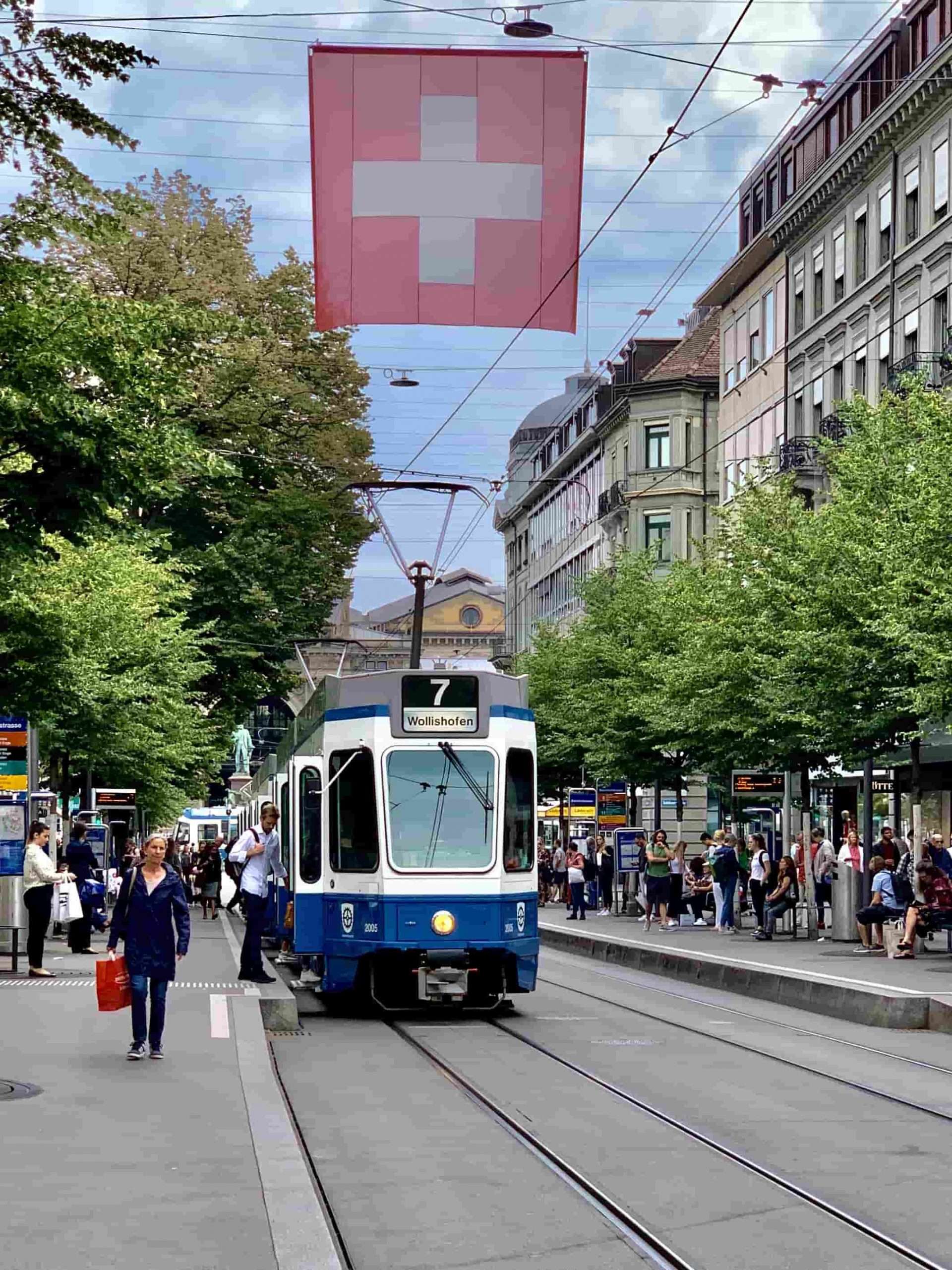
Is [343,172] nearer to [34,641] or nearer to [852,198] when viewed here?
[34,641]

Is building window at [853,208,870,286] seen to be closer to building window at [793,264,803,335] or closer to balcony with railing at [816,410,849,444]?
balcony with railing at [816,410,849,444]

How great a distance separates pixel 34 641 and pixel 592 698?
63.6 feet

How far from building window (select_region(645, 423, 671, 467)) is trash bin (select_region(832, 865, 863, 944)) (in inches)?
1908

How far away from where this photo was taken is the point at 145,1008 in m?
14.2

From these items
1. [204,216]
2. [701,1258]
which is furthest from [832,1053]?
[204,216]

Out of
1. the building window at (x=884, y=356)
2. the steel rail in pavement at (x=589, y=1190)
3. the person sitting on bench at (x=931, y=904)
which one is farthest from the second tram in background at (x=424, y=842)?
the building window at (x=884, y=356)

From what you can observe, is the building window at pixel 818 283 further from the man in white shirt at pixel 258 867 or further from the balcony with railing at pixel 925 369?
the man in white shirt at pixel 258 867

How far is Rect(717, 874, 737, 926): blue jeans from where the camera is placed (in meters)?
36.1

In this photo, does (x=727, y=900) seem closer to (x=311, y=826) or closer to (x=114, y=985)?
(x=311, y=826)

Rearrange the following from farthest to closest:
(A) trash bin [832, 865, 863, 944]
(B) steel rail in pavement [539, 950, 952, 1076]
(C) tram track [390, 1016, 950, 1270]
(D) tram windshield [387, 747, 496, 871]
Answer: (A) trash bin [832, 865, 863, 944] < (D) tram windshield [387, 747, 496, 871] < (B) steel rail in pavement [539, 950, 952, 1076] < (C) tram track [390, 1016, 950, 1270]

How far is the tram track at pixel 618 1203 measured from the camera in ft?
26.5

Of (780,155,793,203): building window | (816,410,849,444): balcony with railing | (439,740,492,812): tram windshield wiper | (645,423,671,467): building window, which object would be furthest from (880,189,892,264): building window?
(439,740,492,812): tram windshield wiper

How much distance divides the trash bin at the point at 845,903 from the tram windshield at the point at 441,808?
10.6 meters

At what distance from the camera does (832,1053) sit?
16812 mm
